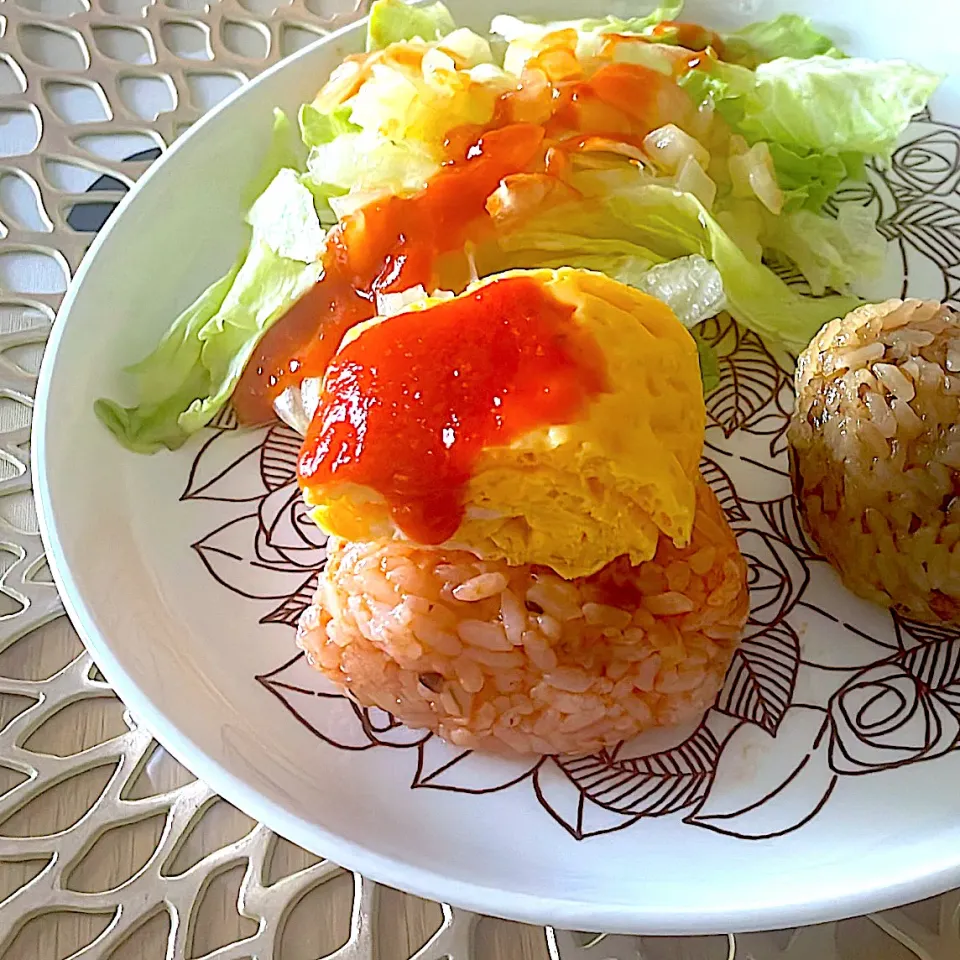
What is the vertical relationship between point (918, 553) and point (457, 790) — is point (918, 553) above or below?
above

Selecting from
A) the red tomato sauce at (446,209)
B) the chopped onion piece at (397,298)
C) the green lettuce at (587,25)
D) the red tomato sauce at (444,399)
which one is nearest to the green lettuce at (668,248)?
the red tomato sauce at (446,209)

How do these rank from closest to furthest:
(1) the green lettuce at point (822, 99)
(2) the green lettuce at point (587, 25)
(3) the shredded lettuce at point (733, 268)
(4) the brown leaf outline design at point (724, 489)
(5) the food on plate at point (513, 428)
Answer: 1. (5) the food on plate at point (513, 428)
2. (4) the brown leaf outline design at point (724, 489)
3. (3) the shredded lettuce at point (733, 268)
4. (1) the green lettuce at point (822, 99)
5. (2) the green lettuce at point (587, 25)

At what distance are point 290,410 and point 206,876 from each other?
0.87 metres

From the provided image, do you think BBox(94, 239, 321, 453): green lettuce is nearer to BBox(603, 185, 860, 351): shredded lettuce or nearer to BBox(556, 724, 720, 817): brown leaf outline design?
BBox(603, 185, 860, 351): shredded lettuce

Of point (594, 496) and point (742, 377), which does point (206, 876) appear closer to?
point (594, 496)

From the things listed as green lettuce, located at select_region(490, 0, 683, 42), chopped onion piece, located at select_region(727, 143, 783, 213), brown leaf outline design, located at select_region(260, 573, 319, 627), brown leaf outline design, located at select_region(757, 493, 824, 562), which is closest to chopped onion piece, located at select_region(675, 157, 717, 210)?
chopped onion piece, located at select_region(727, 143, 783, 213)

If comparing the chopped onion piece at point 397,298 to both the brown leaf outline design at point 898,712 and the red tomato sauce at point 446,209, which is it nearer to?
the red tomato sauce at point 446,209

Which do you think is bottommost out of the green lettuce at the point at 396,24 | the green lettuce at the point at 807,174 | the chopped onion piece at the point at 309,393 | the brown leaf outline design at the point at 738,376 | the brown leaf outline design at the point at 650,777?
the brown leaf outline design at the point at 650,777

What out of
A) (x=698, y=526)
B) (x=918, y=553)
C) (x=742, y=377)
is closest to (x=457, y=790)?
(x=698, y=526)

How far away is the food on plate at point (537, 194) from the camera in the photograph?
2.20m

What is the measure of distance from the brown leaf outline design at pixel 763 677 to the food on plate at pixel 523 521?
0.20 feet

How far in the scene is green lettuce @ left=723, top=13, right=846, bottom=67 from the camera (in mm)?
2602

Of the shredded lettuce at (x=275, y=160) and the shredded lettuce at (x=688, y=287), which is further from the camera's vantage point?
the shredded lettuce at (x=275, y=160)

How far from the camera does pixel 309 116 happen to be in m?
2.41
